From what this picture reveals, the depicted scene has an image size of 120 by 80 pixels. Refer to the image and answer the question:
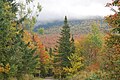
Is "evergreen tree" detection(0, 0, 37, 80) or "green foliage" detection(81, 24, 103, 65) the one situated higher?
"evergreen tree" detection(0, 0, 37, 80)

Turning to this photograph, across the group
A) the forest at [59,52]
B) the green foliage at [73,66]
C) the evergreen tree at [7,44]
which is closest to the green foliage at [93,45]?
the forest at [59,52]

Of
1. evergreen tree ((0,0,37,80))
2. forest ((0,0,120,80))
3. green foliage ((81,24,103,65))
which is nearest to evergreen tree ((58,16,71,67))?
forest ((0,0,120,80))

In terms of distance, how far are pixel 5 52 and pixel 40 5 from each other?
26570 millimetres

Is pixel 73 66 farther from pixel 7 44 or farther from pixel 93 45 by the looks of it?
pixel 7 44

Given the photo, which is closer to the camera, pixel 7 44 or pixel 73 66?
pixel 7 44

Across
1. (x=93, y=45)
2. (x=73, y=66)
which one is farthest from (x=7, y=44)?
(x=93, y=45)

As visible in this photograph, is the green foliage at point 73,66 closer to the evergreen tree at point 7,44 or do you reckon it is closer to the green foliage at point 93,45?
the green foliage at point 93,45

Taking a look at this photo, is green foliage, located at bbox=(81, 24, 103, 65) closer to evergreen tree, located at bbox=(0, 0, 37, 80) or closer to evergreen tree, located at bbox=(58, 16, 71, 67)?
evergreen tree, located at bbox=(58, 16, 71, 67)

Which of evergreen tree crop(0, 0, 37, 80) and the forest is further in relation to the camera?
evergreen tree crop(0, 0, 37, 80)

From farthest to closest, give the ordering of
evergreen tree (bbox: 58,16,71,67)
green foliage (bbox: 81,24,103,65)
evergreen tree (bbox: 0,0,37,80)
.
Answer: green foliage (bbox: 81,24,103,65)
evergreen tree (bbox: 58,16,71,67)
evergreen tree (bbox: 0,0,37,80)

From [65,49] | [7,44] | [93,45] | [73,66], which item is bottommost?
[73,66]

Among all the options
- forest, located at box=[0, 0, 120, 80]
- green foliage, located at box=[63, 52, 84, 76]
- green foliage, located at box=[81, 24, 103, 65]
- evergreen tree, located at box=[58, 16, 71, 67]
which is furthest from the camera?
green foliage, located at box=[81, 24, 103, 65]

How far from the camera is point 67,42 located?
2586 inches

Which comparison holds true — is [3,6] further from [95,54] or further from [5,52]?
[95,54]
